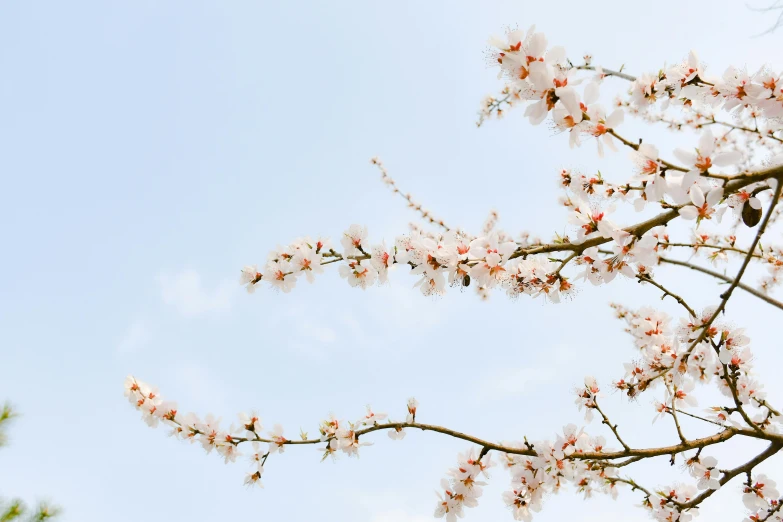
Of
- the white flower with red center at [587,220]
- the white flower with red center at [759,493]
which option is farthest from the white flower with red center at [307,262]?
the white flower with red center at [759,493]

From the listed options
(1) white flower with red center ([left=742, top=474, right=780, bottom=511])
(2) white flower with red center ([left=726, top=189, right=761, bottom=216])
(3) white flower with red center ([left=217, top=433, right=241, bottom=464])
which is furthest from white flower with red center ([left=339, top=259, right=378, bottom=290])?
(1) white flower with red center ([left=742, top=474, right=780, bottom=511])

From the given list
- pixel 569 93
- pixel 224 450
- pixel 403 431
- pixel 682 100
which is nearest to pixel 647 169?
pixel 569 93

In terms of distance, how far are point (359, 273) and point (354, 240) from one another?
8.2 inches

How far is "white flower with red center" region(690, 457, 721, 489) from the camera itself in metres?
3.14

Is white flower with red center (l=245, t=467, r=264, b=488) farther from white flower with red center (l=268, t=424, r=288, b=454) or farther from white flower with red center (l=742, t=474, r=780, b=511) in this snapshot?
white flower with red center (l=742, t=474, r=780, b=511)

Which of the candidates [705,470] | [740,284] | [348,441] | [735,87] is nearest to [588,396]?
[705,470]

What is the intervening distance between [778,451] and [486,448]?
5.73ft

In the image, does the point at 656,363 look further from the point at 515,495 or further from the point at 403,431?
the point at 403,431

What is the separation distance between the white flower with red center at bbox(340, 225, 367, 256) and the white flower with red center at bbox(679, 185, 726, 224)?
1.58 m

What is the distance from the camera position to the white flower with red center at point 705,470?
3145 millimetres

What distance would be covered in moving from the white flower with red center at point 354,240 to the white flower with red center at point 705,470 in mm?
2601

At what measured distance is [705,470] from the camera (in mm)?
3162

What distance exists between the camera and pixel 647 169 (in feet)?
6.70

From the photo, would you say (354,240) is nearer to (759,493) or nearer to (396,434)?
(396,434)
